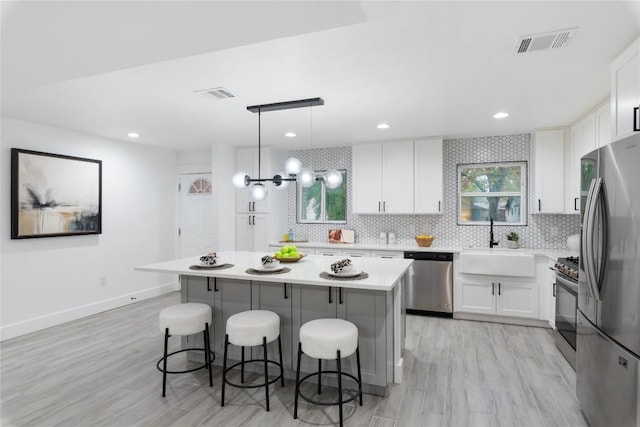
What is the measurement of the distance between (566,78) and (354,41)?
72.9 inches

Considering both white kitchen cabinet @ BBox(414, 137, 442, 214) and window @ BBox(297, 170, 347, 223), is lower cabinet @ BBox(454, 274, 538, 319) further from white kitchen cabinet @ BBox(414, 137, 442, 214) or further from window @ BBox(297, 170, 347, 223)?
window @ BBox(297, 170, 347, 223)

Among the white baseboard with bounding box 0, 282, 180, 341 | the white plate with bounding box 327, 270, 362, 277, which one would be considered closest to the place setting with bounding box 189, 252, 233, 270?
the white plate with bounding box 327, 270, 362, 277

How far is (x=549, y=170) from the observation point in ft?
14.5

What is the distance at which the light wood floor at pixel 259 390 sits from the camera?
2.40 metres

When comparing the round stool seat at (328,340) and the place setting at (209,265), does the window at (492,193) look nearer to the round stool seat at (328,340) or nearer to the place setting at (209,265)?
the round stool seat at (328,340)

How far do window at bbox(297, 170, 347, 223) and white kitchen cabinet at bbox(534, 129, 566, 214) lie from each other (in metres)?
2.73

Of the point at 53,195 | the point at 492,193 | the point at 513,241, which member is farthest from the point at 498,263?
the point at 53,195

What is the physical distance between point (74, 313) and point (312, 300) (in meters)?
3.62

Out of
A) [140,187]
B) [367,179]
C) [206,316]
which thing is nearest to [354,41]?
[206,316]

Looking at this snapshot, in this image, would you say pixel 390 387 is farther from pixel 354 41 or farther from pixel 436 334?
pixel 354 41

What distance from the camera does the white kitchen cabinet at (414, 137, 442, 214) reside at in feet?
16.2

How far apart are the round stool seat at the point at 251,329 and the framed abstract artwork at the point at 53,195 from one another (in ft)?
10.4

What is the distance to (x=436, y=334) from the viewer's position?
13.3ft

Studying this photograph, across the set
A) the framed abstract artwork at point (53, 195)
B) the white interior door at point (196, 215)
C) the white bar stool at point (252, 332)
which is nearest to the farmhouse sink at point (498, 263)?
the white bar stool at point (252, 332)
